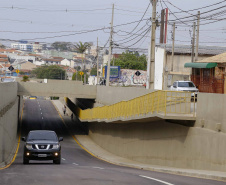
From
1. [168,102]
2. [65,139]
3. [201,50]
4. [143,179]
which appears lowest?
[65,139]

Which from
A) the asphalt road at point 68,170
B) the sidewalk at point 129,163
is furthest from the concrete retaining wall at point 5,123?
the sidewalk at point 129,163

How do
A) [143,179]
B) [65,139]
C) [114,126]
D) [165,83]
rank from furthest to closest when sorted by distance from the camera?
[165,83], [65,139], [114,126], [143,179]

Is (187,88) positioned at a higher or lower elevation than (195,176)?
higher

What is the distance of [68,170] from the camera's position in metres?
18.6

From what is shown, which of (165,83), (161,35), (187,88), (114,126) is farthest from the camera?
(161,35)

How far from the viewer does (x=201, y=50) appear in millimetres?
72188

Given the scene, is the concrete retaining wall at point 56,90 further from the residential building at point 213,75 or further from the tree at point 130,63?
the tree at point 130,63

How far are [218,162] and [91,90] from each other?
42469mm

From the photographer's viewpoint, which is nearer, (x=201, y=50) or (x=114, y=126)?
(x=114, y=126)

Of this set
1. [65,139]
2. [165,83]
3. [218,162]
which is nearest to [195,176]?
[218,162]

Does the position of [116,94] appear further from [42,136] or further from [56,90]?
[42,136]

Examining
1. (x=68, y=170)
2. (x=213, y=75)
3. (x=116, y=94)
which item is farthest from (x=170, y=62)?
(x=68, y=170)

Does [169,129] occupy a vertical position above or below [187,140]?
above

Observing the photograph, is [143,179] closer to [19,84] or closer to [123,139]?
[123,139]
